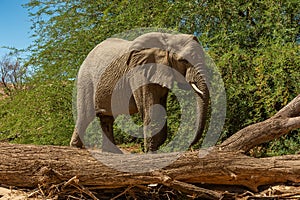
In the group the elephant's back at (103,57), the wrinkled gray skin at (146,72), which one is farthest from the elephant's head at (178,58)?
the elephant's back at (103,57)

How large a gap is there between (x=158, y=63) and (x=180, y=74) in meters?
0.30

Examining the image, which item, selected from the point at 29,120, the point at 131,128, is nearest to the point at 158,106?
the point at 131,128

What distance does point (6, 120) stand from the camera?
10070 mm

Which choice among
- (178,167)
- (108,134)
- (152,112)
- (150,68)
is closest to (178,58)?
(150,68)

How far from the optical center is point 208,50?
22.2 feet

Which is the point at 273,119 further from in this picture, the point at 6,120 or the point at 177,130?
the point at 6,120

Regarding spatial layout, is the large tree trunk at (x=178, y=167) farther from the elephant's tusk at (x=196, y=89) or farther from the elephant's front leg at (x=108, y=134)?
the elephant's front leg at (x=108, y=134)

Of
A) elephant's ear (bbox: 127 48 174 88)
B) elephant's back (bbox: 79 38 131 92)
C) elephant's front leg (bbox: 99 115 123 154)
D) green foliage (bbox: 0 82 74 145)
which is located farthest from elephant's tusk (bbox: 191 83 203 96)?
green foliage (bbox: 0 82 74 145)

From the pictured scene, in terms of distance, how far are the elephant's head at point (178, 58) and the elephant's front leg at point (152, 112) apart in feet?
0.48

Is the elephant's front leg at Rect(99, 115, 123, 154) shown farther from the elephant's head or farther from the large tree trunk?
the large tree trunk

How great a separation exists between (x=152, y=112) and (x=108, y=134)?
4.41ft

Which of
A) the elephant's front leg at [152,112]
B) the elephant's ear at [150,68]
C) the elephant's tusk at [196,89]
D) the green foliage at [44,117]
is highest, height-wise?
the elephant's ear at [150,68]

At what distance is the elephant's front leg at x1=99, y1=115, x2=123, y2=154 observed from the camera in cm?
573

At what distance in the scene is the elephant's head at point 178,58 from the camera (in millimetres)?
4484
